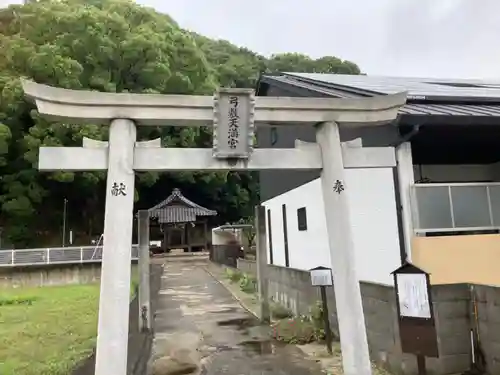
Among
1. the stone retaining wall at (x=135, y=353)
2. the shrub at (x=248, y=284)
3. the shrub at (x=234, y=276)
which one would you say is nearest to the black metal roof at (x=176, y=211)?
the shrub at (x=234, y=276)

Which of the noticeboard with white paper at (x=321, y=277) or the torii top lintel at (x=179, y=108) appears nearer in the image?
the torii top lintel at (x=179, y=108)

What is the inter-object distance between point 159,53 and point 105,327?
28.6 m

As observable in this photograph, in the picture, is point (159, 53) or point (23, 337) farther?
point (159, 53)

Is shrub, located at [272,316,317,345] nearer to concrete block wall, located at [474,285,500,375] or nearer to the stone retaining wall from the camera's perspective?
the stone retaining wall

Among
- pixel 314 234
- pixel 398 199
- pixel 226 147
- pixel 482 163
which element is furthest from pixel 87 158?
pixel 482 163

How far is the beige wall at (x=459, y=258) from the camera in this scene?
6625mm

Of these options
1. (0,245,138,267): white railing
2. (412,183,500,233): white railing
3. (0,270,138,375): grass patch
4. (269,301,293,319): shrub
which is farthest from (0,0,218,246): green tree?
(412,183,500,233): white railing

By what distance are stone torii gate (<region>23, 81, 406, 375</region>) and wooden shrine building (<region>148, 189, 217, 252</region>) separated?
28809 millimetres

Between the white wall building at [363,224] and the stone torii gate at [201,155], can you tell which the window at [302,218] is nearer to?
the white wall building at [363,224]

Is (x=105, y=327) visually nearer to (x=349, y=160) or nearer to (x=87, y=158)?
(x=87, y=158)

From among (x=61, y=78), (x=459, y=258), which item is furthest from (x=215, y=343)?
(x=61, y=78)

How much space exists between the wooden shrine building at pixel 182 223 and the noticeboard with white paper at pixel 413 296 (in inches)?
1161

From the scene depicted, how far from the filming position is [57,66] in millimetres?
25484

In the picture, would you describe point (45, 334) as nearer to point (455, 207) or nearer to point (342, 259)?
point (342, 259)
